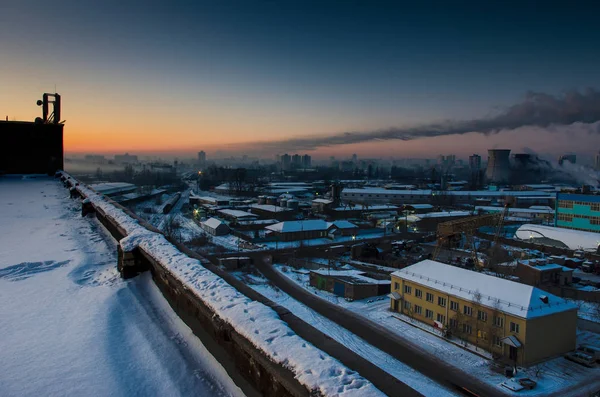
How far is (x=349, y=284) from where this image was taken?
1001 cm

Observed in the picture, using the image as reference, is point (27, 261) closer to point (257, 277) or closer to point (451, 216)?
point (257, 277)

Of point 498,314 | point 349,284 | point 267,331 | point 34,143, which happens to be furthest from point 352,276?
point 267,331

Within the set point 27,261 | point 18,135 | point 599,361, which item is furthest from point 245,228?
point 27,261

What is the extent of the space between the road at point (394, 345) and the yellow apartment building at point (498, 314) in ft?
4.00

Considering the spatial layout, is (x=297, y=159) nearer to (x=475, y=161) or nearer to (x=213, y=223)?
(x=475, y=161)

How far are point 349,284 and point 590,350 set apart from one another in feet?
16.1

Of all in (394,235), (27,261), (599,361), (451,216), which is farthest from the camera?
(451,216)

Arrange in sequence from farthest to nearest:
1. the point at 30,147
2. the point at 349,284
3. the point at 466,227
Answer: the point at 466,227, the point at 349,284, the point at 30,147

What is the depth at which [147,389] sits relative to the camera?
1311 mm

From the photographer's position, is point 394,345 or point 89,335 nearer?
point 89,335

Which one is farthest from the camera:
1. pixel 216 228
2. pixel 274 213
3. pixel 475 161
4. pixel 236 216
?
pixel 475 161

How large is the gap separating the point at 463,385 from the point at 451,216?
17.4m

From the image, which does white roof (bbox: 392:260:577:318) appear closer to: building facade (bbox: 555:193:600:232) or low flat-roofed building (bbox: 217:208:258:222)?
building facade (bbox: 555:193:600:232)

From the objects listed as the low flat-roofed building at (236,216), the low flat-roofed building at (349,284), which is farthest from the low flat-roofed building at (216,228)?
the low flat-roofed building at (349,284)
